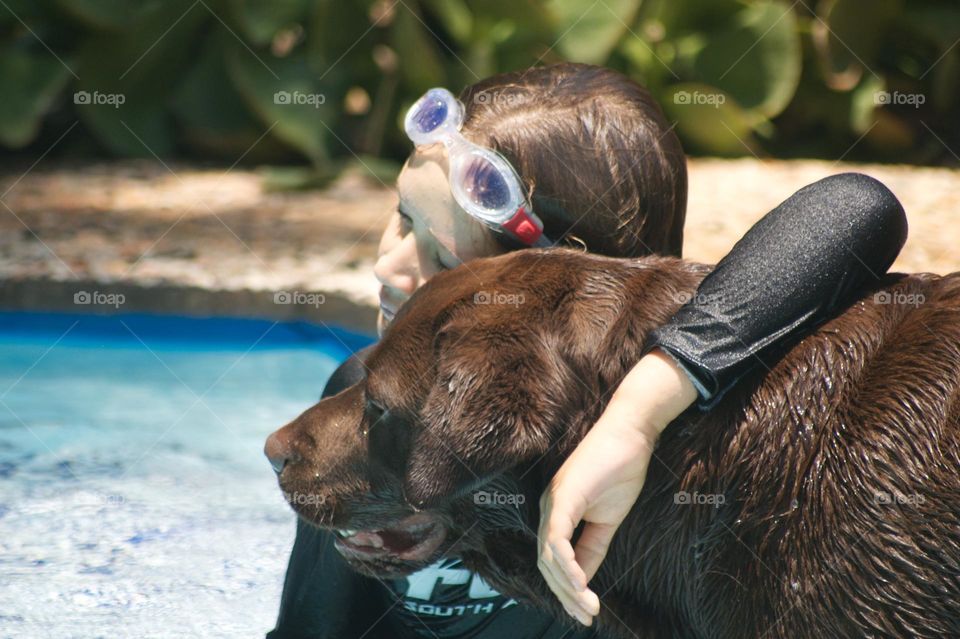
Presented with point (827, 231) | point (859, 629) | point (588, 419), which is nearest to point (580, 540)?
point (588, 419)

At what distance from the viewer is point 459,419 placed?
2.09 meters

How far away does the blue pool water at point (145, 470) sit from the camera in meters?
4.08

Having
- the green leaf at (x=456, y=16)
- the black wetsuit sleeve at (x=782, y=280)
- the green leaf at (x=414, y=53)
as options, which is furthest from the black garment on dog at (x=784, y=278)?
the green leaf at (x=456, y=16)

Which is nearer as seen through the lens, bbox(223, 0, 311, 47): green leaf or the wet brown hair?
the wet brown hair

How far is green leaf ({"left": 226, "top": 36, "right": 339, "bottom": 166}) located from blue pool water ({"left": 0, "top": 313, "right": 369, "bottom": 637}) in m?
2.07

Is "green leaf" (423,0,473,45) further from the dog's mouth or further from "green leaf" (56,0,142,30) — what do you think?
the dog's mouth

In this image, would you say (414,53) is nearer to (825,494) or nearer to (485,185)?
(485,185)

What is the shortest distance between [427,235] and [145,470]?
2.88 meters

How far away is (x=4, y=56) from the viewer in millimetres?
8008

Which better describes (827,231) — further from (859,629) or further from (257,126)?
(257,126)

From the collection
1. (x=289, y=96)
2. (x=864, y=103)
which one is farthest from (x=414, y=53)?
(x=864, y=103)

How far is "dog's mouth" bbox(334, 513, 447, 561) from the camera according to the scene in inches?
94.4

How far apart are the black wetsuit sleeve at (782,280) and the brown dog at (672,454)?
0.06m

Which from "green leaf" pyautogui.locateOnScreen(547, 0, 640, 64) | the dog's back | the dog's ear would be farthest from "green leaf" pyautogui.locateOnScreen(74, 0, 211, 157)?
the dog's back
